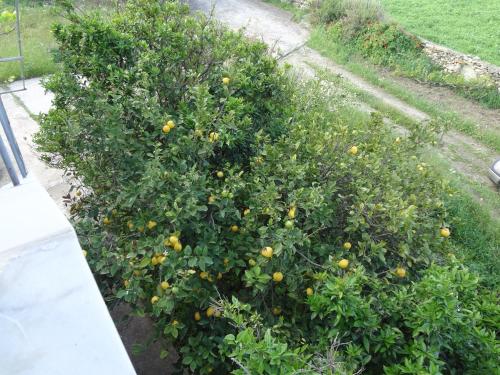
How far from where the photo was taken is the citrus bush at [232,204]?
2.15 metres

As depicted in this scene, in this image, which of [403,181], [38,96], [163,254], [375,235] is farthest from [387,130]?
[38,96]

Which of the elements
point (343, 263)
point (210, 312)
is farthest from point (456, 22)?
point (210, 312)

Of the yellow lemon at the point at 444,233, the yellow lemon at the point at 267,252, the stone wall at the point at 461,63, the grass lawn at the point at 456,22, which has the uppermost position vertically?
the yellow lemon at the point at 267,252

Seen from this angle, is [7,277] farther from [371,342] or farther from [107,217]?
[371,342]

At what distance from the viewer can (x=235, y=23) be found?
367 inches

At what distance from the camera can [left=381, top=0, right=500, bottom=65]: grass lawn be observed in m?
9.00

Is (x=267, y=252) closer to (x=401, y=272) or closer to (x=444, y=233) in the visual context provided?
(x=401, y=272)

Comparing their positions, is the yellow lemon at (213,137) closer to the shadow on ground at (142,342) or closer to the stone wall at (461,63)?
the shadow on ground at (142,342)

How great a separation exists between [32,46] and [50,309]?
7.22 metres

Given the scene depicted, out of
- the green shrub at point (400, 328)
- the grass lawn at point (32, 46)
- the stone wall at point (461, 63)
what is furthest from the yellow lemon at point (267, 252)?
the stone wall at point (461, 63)

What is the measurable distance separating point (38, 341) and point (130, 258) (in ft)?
2.85

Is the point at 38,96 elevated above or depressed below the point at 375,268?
below

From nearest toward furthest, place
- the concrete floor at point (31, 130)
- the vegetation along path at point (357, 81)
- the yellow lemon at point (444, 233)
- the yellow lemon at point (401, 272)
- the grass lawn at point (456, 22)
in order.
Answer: the yellow lemon at point (401, 272), the yellow lemon at point (444, 233), the concrete floor at point (31, 130), the vegetation along path at point (357, 81), the grass lawn at point (456, 22)

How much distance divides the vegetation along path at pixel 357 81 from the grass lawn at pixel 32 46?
2725mm
